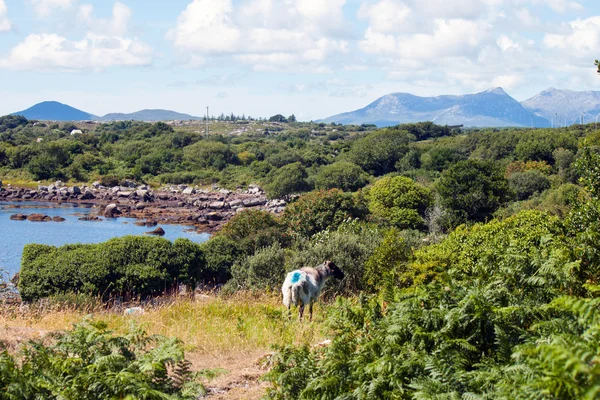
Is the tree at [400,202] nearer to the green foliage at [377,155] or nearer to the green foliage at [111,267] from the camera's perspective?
the green foliage at [111,267]

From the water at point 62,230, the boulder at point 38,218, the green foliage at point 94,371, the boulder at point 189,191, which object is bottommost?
the water at point 62,230

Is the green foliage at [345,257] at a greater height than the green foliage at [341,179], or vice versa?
the green foliage at [345,257]

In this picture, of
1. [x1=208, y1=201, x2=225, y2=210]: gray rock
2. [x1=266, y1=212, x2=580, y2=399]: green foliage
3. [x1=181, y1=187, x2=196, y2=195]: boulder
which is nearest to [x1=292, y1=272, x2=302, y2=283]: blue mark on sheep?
[x1=266, y1=212, x2=580, y2=399]: green foliage

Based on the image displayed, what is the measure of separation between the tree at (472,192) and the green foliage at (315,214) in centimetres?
970

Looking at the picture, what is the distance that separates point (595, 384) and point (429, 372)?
198cm

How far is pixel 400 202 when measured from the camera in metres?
34.7

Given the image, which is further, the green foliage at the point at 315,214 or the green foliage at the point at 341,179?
the green foliage at the point at 341,179

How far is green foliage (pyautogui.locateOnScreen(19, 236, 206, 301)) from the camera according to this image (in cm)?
1991

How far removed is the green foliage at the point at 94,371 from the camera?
14.8 feet

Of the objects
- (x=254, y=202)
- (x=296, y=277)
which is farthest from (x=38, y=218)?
(x=296, y=277)

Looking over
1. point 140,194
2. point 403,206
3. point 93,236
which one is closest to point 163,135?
point 140,194

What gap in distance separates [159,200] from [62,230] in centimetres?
2097

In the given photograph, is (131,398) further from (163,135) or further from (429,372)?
(163,135)

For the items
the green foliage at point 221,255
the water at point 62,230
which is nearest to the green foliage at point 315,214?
the green foliage at point 221,255
